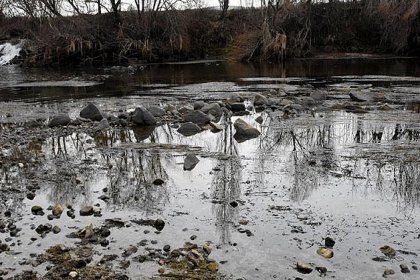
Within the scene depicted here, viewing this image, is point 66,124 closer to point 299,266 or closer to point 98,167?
point 98,167

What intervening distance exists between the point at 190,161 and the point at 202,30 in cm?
2791

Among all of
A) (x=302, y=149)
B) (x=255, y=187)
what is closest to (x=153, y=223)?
(x=255, y=187)

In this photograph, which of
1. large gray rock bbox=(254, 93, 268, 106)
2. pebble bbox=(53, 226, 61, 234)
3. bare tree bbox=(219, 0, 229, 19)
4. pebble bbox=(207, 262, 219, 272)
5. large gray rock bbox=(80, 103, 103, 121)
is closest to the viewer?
pebble bbox=(207, 262, 219, 272)

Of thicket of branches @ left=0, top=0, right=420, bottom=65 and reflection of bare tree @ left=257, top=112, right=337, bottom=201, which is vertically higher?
thicket of branches @ left=0, top=0, right=420, bottom=65

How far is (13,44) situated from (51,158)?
1187 inches

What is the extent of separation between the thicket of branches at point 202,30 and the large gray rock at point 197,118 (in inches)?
743

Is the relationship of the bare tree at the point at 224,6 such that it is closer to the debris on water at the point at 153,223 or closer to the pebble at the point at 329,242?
the debris on water at the point at 153,223

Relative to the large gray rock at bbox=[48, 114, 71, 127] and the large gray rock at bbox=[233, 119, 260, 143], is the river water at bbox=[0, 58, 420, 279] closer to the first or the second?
the large gray rock at bbox=[233, 119, 260, 143]

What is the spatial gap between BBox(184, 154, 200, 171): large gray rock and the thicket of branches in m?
21.8

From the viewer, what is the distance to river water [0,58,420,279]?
155 inches

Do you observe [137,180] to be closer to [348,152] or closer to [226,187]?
[226,187]

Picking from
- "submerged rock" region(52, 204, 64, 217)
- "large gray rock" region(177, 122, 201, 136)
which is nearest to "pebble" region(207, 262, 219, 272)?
"submerged rock" region(52, 204, 64, 217)

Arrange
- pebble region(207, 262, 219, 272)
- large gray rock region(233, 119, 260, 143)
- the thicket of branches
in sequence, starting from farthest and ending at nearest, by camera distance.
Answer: the thicket of branches < large gray rock region(233, 119, 260, 143) < pebble region(207, 262, 219, 272)

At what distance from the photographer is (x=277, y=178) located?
19.0 feet
